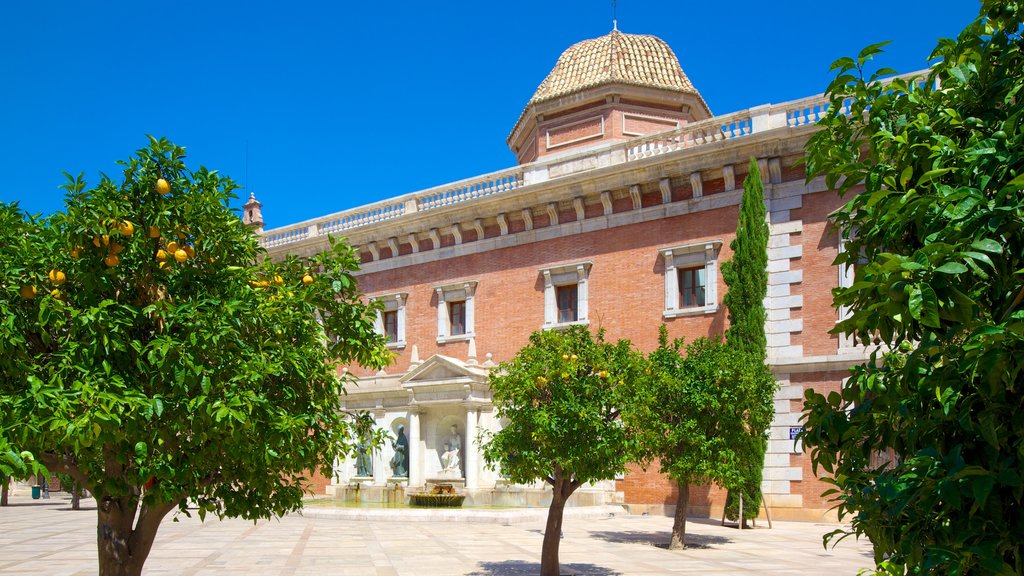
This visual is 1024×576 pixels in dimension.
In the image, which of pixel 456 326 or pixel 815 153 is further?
pixel 456 326

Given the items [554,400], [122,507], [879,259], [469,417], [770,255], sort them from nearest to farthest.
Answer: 1. [879,259]
2. [122,507]
3. [554,400]
4. [770,255]
5. [469,417]

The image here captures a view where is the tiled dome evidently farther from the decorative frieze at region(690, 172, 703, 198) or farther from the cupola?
the decorative frieze at region(690, 172, 703, 198)

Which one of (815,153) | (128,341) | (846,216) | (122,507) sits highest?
(815,153)

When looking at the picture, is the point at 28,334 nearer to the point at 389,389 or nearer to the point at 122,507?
the point at 122,507

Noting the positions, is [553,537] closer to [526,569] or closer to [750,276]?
[526,569]

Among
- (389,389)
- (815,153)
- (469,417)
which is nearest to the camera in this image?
(815,153)

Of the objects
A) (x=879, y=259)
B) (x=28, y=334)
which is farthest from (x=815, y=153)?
(x=28, y=334)

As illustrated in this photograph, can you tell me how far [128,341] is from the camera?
6.92 meters

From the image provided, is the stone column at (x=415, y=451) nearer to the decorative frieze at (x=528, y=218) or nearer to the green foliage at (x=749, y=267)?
the decorative frieze at (x=528, y=218)

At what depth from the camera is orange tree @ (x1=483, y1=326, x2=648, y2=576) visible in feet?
43.3

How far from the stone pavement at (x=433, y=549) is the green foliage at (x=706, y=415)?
1.66 metres

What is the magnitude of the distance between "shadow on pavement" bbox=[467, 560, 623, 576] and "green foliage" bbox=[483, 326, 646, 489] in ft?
5.30

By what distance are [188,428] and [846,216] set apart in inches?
199

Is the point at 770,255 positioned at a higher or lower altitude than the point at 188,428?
higher
